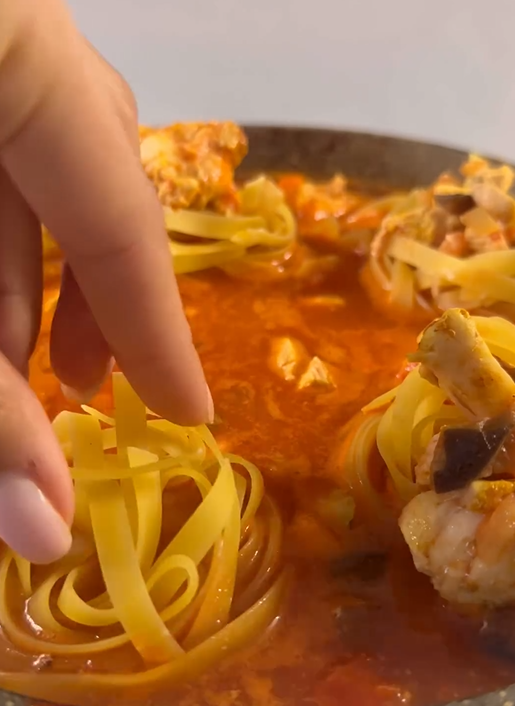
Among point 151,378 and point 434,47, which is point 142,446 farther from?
point 434,47

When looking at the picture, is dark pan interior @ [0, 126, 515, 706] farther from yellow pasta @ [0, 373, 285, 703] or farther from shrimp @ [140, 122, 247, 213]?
yellow pasta @ [0, 373, 285, 703]

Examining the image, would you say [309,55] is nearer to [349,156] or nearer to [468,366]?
[349,156]

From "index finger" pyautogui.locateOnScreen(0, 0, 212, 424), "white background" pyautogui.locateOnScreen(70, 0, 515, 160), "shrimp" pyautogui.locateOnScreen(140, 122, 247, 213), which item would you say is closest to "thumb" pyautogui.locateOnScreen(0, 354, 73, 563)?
"index finger" pyautogui.locateOnScreen(0, 0, 212, 424)

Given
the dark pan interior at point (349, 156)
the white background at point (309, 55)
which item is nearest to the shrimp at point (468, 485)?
the dark pan interior at point (349, 156)

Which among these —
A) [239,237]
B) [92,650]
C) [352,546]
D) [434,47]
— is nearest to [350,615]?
[352,546]

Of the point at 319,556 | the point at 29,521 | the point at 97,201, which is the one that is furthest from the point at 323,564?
the point at 97,201

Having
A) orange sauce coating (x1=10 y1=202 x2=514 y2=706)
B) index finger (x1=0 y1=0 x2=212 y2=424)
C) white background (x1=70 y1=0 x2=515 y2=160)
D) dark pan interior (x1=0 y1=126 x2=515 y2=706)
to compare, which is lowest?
white background (x1=70 y1=0 x2=515 y2=160)

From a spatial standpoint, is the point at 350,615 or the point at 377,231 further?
the point at 377,231

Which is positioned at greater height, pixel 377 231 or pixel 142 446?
pixel 142 446
